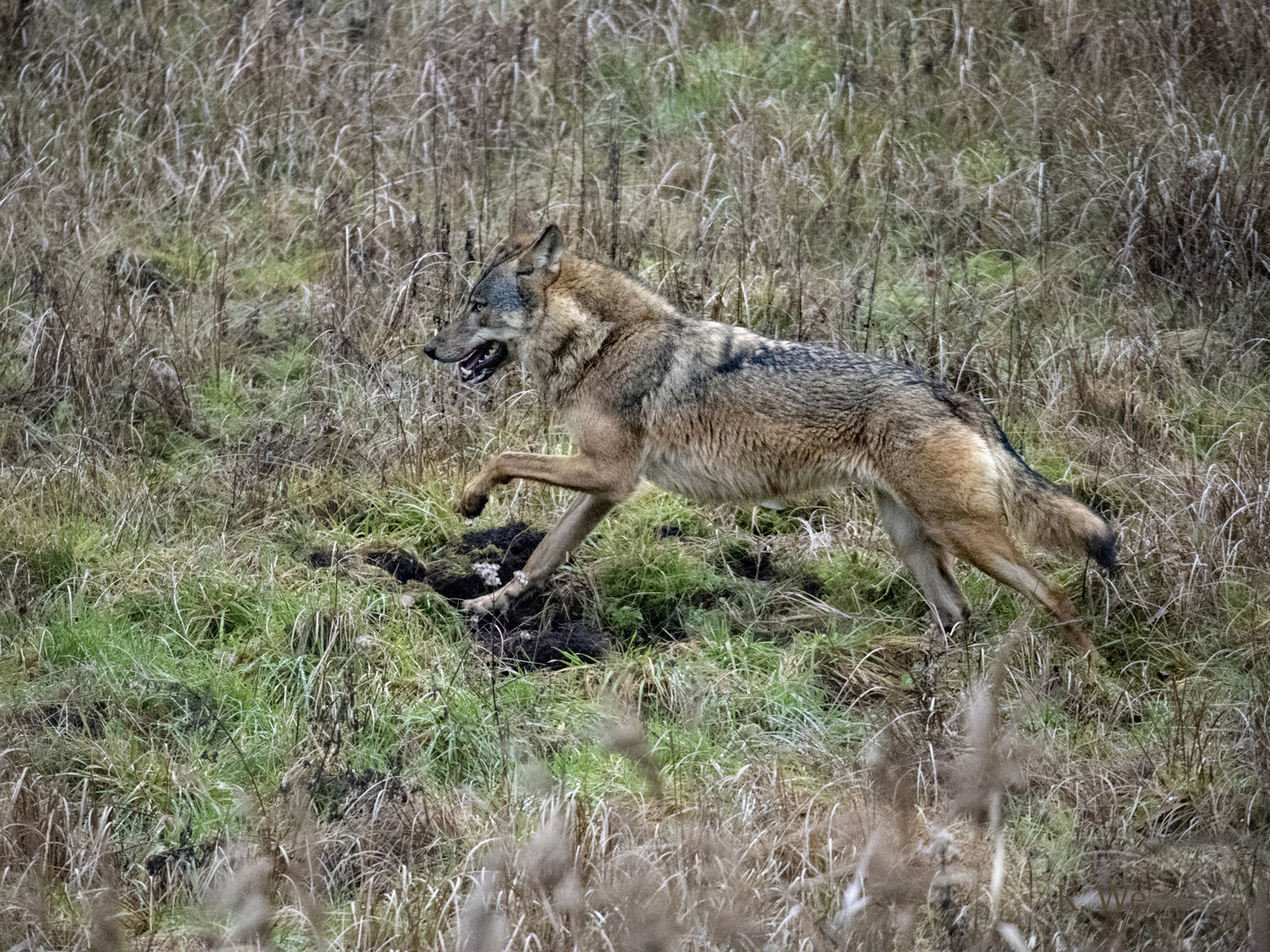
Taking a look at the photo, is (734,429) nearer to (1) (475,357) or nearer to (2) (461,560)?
(1) (475,357)

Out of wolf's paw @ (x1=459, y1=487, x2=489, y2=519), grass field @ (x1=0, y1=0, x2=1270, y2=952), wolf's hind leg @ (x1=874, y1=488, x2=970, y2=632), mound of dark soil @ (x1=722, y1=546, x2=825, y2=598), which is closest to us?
grass field @ (x1=0, y1=0, x2=1270, y2=952)

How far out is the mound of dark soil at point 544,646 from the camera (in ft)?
16.4

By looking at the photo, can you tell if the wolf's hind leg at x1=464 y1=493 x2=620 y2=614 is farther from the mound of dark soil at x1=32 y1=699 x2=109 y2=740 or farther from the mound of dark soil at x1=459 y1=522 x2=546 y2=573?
the mound of dark soil at x1=32 y1=699 x2=109 y2=740

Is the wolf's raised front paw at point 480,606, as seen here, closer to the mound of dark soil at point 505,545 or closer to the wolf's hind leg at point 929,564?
the mound of dark soil at point 505,545

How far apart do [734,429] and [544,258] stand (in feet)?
4.30

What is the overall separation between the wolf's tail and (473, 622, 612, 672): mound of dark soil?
1.93 m

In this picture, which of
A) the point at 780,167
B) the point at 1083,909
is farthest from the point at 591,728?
the point at 780,167

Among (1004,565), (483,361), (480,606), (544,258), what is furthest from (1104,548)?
(483,361)

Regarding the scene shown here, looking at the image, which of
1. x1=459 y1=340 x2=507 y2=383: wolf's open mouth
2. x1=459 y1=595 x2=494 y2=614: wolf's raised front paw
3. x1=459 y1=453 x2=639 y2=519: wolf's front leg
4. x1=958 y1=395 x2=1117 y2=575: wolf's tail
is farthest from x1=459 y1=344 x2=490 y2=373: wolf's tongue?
x1=958 y1=395 x2=1117 y2=575: wolf's tail

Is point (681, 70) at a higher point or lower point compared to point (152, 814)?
higher

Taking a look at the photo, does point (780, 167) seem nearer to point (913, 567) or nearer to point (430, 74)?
point (430, 74)

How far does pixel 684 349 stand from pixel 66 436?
3357mm

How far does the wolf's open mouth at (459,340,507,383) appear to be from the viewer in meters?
5.77

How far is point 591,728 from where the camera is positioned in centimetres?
448
